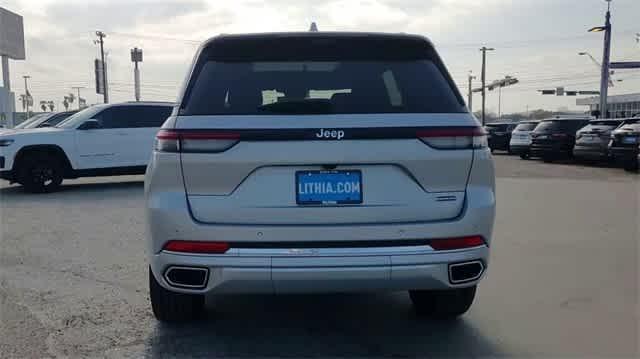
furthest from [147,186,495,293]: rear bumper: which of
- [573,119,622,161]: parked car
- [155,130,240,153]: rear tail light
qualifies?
[573,119,622,161]: parked car

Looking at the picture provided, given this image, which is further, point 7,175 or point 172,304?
point 7,175

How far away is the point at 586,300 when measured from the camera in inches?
177

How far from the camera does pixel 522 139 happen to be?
22.1 m

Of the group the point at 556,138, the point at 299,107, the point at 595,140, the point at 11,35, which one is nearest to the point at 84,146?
the point at 299,107

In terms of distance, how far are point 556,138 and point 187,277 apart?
61.5 feet

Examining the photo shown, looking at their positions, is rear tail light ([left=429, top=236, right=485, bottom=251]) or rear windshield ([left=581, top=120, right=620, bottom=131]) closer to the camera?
rear tail light ([left=429, top=236, right=485, bottom=251])

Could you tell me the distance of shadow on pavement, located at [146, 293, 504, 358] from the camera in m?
3.53

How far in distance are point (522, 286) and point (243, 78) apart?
9.88 ft

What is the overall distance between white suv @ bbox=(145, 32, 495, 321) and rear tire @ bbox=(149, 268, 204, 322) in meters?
0.57

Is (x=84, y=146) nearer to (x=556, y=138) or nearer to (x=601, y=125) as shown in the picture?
(x=601, y=125)

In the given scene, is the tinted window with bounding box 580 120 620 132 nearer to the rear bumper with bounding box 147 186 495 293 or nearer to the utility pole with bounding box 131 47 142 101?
the rear bumper with bounding box 147 186 495 293

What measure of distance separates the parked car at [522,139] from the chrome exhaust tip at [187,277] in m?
20.0

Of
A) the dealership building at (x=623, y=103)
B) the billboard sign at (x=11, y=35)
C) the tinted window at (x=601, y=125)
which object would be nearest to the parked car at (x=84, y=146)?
the tinted window at (x=601, y=125)

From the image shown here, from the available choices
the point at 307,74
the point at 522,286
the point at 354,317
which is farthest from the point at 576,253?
the point at 307,74
